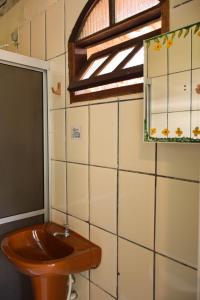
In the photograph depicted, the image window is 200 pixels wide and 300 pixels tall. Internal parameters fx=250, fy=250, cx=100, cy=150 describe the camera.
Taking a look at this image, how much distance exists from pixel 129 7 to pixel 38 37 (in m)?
0.71

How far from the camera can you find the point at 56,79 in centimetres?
146

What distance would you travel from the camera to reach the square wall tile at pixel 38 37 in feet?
5.05

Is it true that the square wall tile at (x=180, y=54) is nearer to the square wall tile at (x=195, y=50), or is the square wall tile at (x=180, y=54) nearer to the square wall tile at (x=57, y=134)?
the square wall tile at (x=195, y=50)

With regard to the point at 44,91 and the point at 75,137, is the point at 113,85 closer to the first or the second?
the point at 75,137

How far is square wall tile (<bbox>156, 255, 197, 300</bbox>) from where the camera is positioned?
2.78ft

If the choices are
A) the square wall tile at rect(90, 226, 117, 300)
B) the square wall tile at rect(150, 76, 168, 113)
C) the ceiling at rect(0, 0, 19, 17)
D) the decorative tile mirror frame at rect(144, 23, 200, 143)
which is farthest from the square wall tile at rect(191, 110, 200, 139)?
the ceiling at rect(0, 0, 19, 17)

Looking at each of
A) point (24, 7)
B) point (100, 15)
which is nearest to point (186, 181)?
point (100, 15)

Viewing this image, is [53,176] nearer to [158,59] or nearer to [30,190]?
[30,190]

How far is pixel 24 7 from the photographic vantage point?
170 cm

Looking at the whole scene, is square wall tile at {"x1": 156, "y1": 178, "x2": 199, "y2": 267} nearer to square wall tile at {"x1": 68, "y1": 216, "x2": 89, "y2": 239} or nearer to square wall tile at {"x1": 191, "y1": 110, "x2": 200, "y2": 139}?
square wall tile at {"x1": 191, "y1": 110, "x2": 200, "y2": 139}

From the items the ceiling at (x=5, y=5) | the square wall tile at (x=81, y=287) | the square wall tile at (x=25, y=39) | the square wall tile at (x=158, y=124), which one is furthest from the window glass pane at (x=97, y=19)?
the square wall tile at (x=81, y=287)

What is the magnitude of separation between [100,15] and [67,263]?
1.18 metres

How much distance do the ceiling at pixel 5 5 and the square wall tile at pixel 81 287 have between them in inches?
74.7

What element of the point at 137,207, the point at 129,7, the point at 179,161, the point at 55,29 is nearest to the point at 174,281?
the point at 137,207
